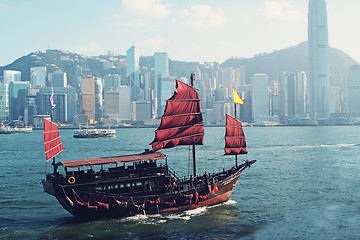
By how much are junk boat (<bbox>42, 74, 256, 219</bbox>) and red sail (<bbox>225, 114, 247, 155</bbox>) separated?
0.09 meters

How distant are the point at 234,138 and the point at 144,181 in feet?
34.3

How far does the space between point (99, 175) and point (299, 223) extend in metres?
14.3

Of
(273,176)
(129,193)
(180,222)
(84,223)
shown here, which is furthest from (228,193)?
(273,176)

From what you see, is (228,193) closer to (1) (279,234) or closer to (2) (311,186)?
(1) (279,234)

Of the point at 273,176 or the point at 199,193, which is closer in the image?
the point at 199,193

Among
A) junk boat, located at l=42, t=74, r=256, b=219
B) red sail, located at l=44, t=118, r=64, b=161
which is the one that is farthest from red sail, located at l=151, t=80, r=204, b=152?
red sail, located at l=44, t=118, r=64, b=161

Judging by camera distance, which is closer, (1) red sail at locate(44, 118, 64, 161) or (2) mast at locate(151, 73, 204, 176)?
(1) red sail at locate(44, 118, 64, 161)

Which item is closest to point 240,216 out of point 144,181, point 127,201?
point 144,181

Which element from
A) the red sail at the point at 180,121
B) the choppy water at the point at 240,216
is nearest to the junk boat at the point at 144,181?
the red sail at the point at 180,121

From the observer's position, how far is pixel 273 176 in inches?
1951

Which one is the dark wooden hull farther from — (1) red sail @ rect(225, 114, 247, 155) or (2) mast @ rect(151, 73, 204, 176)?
(1) red sail @ rect(225, 114, 247, 155)

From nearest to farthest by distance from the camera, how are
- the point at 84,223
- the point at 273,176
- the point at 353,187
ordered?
the point at 84,223 → the point at 353,187 → the point at 273,176

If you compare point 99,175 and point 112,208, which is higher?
point 99,175

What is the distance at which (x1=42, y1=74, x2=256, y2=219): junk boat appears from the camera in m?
29.3
